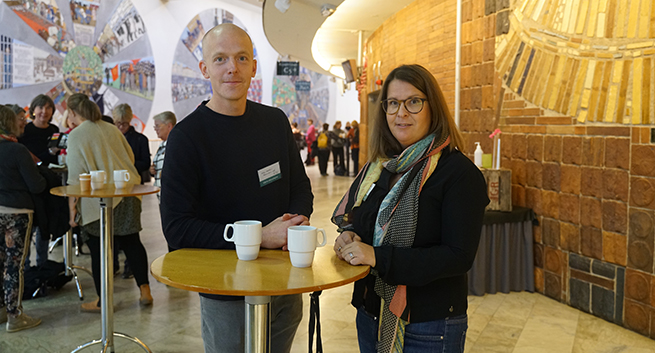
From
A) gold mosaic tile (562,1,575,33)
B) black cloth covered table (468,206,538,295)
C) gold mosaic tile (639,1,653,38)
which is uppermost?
gold mosaic tile (562,1,575,33)

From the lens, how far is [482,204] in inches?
57.0

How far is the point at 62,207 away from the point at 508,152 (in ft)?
12.2

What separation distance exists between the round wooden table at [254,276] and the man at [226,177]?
93 mm

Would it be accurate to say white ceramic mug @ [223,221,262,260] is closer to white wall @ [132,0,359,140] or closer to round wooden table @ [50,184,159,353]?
round wooden table @ [50,184,159,353]

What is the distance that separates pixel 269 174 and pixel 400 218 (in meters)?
0.52

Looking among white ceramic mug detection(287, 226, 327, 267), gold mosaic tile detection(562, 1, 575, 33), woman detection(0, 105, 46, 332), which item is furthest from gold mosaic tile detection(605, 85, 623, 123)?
woman detection(0, 105, 46, 332)

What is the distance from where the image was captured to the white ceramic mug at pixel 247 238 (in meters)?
1.34

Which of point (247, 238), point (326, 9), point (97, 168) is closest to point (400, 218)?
point (247, 238)

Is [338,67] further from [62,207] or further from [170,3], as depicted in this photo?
[62,207]

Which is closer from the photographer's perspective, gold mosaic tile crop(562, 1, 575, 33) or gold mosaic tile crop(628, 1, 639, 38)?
gold mosaic tile crop(628, 1, 639, 38)

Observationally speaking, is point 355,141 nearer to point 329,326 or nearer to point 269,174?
point 329,326

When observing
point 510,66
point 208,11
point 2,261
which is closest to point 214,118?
point 2,261

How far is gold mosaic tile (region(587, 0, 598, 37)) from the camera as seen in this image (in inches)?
137

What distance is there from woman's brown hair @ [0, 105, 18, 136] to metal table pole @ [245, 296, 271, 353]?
9.28ft
